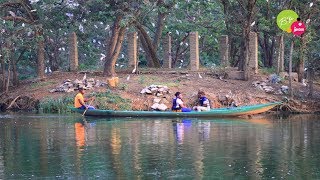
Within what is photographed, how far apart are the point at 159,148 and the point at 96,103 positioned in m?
12.0

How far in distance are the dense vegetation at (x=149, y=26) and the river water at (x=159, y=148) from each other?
631cm

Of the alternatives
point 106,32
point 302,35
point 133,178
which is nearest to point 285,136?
point 133,178

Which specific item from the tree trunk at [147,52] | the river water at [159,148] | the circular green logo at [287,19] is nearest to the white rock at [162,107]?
the river water at [159,148]

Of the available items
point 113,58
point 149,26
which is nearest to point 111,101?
point 113,58

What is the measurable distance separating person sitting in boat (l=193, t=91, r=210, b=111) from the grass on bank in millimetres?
3154

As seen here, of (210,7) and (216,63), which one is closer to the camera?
(210,7)

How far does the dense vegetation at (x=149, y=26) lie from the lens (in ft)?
108

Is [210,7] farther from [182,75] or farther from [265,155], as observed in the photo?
[265,155]

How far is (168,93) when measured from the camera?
1241 inches

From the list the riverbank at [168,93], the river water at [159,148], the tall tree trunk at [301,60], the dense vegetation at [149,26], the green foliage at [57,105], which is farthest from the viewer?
the dense vegetation at [149,26]

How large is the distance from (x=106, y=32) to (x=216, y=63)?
8.18 meters

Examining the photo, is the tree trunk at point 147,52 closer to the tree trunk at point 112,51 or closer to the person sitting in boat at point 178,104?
the tree trunk at point 112,51

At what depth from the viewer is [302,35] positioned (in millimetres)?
32469

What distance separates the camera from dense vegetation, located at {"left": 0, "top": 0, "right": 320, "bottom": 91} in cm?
3306
